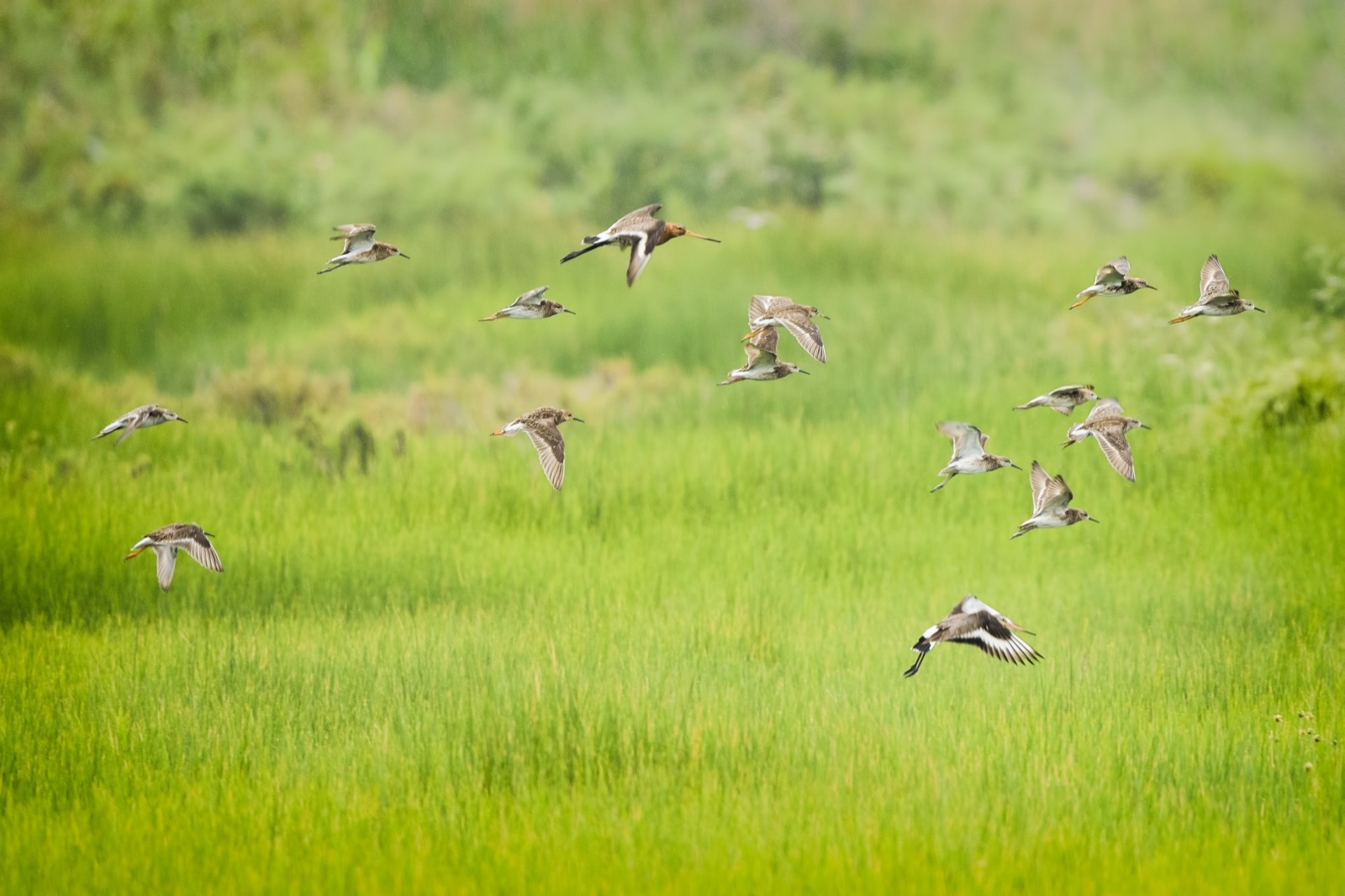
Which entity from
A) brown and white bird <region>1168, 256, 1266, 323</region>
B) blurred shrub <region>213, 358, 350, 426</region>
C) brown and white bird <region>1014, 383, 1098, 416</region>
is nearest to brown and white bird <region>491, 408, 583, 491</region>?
brown and white bird <region>1014, 383, 1098, 416</region>

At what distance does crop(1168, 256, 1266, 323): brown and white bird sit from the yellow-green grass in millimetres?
2554

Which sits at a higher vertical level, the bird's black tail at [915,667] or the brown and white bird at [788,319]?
the brown and white bird at [788,319]

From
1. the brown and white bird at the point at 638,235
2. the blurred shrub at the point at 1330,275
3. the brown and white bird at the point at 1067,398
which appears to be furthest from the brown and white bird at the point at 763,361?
the blurred shrub at the point at 1330,275

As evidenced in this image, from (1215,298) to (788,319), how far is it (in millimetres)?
2588

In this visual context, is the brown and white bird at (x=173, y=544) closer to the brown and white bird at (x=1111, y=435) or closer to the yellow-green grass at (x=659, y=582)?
the yellow-green grass at (x=659, y=582)

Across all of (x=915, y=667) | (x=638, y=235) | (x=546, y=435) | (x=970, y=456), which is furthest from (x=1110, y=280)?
(x=546, y=435)

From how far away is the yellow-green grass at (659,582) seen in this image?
820cm

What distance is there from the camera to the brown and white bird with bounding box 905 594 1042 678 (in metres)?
7.92

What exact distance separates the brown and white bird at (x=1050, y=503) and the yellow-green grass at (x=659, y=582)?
1254 mm

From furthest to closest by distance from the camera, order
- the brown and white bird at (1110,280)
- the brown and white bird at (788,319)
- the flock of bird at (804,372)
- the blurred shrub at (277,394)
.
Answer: the blurred shrub at (277,394) < the brown and white bird at (1110,280) < the brown and white bird at (788,319) < the flock of bird at (804,372)

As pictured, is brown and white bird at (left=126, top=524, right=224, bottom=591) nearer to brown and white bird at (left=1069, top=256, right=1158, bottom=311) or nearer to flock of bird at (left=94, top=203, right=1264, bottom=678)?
flock of bird at (left=94, top=203, right=1264, bottom=678)

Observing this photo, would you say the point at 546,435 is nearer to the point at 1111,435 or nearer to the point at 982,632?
the point at 982,632

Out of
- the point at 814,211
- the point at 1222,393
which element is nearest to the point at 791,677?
the point at 1222,393

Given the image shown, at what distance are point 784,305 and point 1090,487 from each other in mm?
5858
